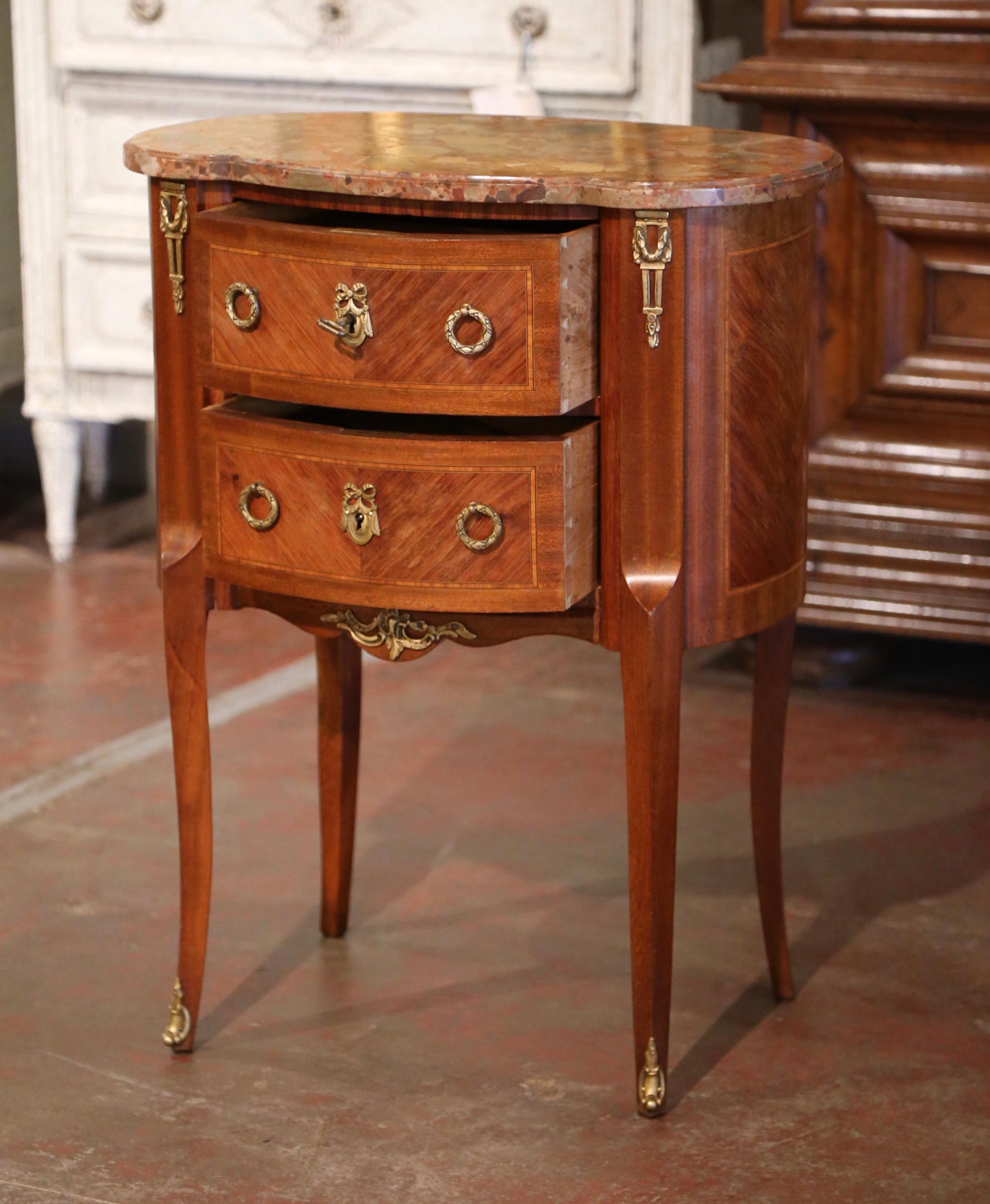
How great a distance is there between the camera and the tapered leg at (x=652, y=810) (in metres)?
1.83

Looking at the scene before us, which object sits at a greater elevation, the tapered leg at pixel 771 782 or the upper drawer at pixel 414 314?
the upper drawer at pixel 414 314

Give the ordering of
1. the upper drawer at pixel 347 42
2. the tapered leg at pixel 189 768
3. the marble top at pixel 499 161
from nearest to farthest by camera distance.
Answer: the marble top at pixel 499 161 < the tapered leg at pixel 189 768 < the upper drawer at pixel 347 42

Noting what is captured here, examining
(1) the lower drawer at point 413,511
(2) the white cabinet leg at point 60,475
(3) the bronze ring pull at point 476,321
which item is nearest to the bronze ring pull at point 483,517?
(1) the lower drawer at point 413,511

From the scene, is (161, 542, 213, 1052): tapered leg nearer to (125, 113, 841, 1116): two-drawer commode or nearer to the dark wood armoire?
(125, 113, 841, 1116): two-drawer commode

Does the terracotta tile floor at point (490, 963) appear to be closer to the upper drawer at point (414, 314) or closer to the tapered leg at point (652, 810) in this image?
the tapered leg at point (652, 810)

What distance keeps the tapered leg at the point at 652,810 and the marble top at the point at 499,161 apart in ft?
1.23

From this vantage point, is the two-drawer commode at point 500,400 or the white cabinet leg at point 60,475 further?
the white cabinet leg at point 60,475

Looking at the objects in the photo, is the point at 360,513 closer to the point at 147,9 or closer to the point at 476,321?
the point at 476,321

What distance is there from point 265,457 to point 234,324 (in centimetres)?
13

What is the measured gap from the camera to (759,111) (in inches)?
137

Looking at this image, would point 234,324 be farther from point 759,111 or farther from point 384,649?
point 759,111

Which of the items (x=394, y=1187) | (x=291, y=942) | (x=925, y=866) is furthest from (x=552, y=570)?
(x=925, y=866)

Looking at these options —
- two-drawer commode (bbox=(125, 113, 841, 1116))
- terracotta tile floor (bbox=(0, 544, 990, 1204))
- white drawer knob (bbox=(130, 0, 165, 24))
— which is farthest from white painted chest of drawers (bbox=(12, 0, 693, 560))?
two-drawer commode (bbox=(125, 113, 841, 1116))

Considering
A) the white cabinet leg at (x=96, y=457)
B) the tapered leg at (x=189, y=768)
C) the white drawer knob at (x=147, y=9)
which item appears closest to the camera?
the tapered leg at (x=189, y=768)
